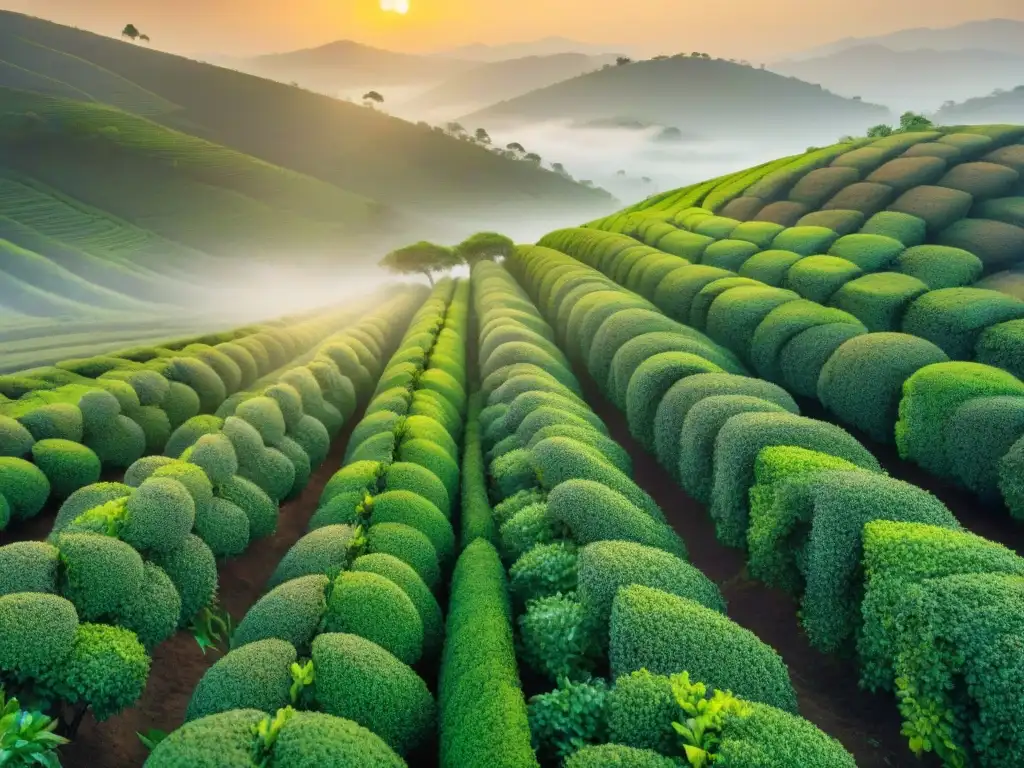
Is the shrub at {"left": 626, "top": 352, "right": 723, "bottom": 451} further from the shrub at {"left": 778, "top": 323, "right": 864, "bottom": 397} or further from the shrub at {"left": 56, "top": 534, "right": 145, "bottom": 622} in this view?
the shrub at {"left": 56, "top": 534, "right": 145, "bottom": 622}

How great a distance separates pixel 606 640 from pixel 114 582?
5.36m

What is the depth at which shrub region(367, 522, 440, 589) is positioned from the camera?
8156 millimetres

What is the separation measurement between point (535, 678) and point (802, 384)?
9.48 meters

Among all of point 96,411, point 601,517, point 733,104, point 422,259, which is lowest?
point 601,517

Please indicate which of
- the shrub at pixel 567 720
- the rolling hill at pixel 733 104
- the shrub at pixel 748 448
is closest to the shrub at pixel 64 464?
the shrub at pixel 567 720

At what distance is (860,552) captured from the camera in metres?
6.64

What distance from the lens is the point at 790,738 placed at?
447 centimetres

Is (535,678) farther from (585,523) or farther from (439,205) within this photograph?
(439,205)

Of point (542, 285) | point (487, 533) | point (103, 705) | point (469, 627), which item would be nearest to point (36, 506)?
point (103, 705)

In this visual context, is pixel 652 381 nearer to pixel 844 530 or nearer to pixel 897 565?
pixel 844 530

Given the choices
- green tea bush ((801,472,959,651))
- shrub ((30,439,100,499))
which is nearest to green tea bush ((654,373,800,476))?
green tea bush ((801,472,959,651))

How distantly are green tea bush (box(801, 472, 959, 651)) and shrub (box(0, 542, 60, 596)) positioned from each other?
8.28m

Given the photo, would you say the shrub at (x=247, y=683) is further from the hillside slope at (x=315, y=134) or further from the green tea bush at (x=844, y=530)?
the hillside slope at (x=315, y=134)

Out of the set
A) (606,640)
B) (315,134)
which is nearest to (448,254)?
(315,134)
